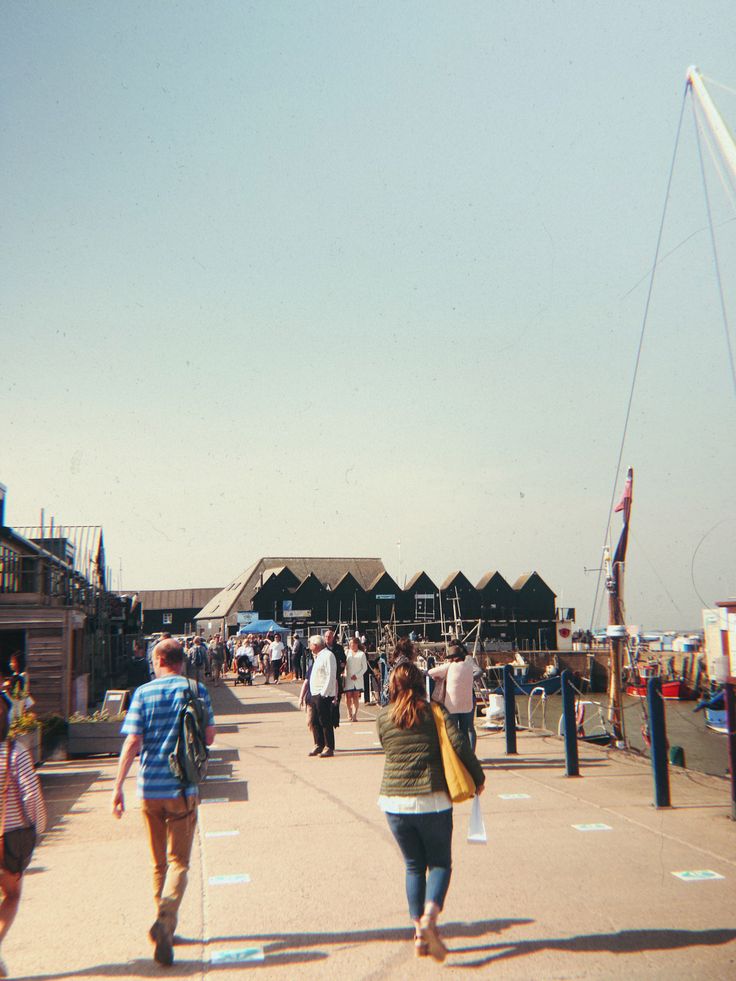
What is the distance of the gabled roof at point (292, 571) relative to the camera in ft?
291

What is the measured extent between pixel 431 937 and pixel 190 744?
172cm

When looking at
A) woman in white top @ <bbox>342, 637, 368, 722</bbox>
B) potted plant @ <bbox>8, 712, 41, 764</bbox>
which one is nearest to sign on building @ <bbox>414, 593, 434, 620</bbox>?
woman in white top @ <bbox>342, 637, 368, 722</bbox>

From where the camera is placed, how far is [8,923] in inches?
187

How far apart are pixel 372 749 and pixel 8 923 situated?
31.7ft

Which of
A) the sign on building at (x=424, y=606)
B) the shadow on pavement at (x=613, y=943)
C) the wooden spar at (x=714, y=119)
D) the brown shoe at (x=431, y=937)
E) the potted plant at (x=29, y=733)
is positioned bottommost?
the shadow on pavement at (x=613, y=943)

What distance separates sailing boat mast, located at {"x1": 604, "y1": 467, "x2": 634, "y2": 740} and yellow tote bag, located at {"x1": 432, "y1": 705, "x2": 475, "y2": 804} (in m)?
10.0

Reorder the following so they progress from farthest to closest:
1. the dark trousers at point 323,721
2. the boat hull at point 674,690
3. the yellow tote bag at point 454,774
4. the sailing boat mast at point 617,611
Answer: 1. the boat hull at point 674,690
2. the sailing boat mast at point 617,611
3. the dark trousers at point 323,721
4. the yellow tote bag at point 454,774

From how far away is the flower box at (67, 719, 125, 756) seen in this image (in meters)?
13.8

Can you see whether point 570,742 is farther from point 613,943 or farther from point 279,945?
point 279,945

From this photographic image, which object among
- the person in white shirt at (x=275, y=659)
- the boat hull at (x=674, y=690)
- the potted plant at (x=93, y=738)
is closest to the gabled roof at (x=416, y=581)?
the boat hull at (x=674, y=690)

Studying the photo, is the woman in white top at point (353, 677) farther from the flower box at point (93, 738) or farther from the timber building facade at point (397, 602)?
the timber building facade at point (397, 602)

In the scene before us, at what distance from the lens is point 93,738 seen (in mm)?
13797

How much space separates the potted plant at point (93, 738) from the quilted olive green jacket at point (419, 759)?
943 centimetres

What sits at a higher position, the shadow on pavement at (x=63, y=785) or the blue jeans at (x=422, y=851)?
the blue jeans at (x=422, y=851)
